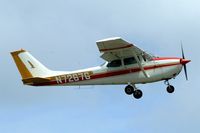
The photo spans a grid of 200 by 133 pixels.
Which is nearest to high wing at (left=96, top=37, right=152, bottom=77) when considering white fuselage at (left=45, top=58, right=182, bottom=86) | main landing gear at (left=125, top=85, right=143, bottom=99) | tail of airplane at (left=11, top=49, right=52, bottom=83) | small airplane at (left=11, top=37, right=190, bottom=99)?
small airplane at (left=11, top=37, right=190, bottom=99)

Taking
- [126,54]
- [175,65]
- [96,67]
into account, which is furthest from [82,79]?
[175,65]

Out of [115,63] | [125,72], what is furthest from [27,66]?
[125,72]

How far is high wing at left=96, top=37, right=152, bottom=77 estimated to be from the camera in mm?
27391

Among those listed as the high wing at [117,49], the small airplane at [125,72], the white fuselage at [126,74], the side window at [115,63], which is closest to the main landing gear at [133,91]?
the small airplane at [125,72]

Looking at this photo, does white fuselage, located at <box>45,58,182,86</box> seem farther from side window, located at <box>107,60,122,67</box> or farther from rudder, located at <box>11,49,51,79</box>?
rudder, located at <box>11,49,51,79</box>

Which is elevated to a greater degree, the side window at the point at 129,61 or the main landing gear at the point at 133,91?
the side window at the point at 129,61

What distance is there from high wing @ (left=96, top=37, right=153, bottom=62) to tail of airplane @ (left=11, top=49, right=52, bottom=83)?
4321 mm

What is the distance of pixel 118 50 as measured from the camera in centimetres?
2856

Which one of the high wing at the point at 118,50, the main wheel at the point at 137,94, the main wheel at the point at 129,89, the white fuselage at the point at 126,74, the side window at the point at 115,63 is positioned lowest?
the main wheel at the point at 137,94

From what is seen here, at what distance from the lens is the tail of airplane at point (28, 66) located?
31688 millimetres

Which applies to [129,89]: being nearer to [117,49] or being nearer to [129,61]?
[129,61]

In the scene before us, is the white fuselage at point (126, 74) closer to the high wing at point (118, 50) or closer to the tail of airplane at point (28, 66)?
the high wing at point (118, 50)

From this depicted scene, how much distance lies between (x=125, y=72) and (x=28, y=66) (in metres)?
6.15

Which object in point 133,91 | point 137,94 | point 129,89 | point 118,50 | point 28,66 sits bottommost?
point 137,94
